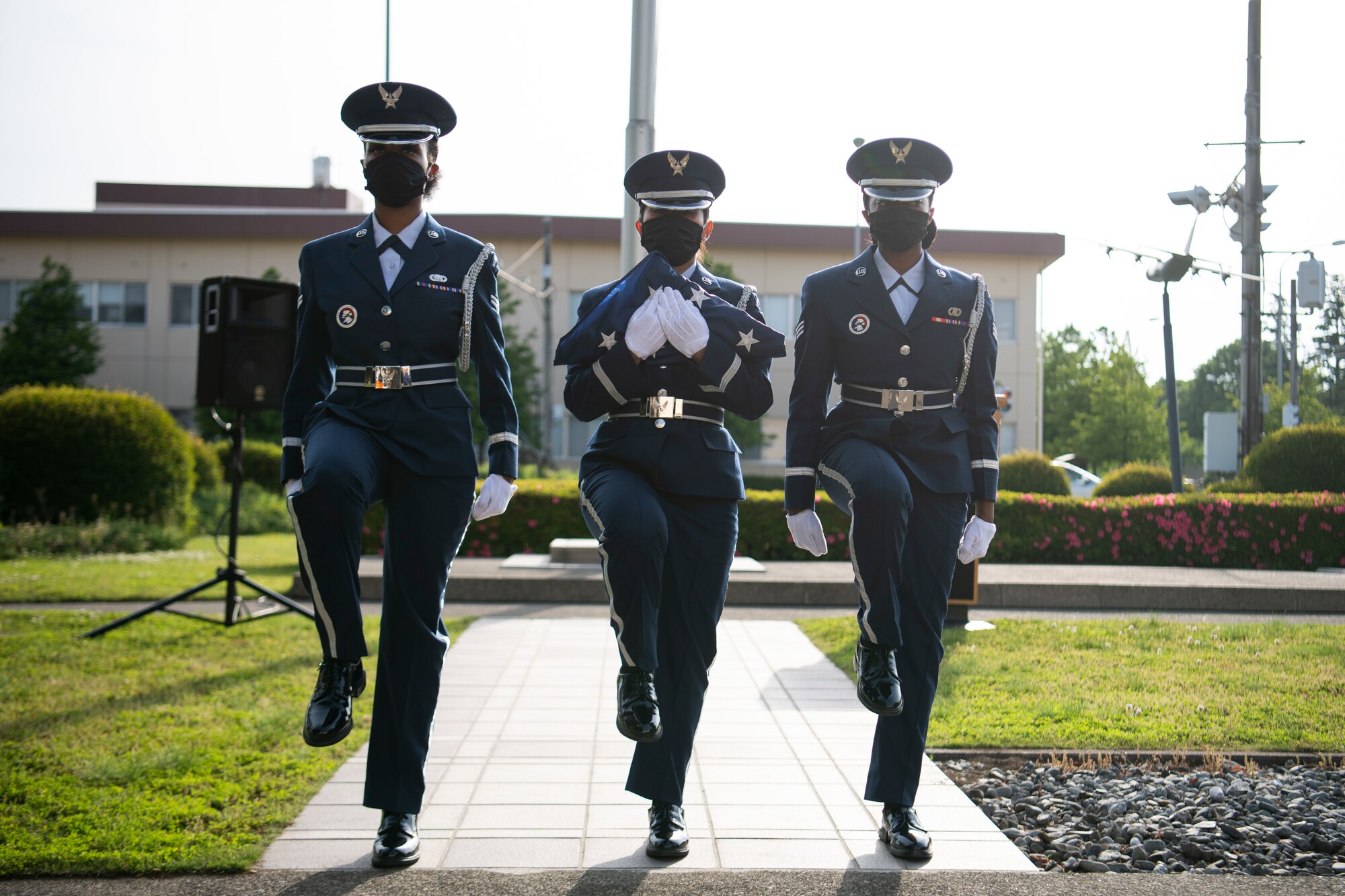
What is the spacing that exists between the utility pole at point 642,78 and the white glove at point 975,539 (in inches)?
180

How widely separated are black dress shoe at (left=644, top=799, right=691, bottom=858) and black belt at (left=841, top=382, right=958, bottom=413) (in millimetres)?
1616

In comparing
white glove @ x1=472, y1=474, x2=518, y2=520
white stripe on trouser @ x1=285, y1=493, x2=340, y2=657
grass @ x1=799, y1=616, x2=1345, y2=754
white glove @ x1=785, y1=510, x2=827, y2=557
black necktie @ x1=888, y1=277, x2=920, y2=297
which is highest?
black necktie @ x1=888, y1=277, x2=920, y2=297

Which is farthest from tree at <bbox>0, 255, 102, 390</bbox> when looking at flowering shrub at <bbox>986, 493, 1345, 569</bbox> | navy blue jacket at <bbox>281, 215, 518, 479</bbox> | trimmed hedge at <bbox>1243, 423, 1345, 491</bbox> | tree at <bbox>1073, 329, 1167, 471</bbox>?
tree at <bbox>1073, 329, 1167, 471</bbox>

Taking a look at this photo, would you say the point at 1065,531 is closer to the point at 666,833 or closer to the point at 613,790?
the point at 613,790

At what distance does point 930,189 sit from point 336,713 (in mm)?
2677

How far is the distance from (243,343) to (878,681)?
6688mm

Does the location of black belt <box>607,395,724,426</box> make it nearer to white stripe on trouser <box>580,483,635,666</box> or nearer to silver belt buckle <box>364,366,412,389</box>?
white stripe on trouser <box>580,483,635,666</box>

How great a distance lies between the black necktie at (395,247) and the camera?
417cm

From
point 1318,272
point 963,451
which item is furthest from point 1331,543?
point 963,451

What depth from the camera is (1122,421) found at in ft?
166

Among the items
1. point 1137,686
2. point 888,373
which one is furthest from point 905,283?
point 1137,686

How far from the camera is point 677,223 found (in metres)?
4.14

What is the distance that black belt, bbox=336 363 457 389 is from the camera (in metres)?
4.04

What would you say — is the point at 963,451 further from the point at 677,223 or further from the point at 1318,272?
the point at 1318,272
